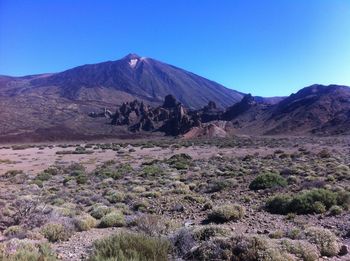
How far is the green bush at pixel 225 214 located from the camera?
34.9ft

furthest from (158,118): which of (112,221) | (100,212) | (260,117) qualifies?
(112,221)

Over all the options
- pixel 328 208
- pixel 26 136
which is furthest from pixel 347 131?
pixel 328 208

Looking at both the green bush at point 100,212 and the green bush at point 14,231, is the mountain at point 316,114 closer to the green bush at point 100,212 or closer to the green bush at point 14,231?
the green bush at point 100,212

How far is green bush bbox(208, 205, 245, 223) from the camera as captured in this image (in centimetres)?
1063

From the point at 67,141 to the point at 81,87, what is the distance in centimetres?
10100

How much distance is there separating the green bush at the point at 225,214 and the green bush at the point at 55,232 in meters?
3.65

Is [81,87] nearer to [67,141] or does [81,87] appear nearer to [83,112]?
[83,112]

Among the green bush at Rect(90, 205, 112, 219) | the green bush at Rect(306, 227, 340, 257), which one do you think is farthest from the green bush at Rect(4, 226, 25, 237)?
the green bush at Rect(306, 227, 340, 257)

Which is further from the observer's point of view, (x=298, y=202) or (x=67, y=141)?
(x=67, y=141)

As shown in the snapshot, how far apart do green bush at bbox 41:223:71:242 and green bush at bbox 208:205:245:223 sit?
365 centimetres

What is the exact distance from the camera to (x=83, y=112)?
425ft

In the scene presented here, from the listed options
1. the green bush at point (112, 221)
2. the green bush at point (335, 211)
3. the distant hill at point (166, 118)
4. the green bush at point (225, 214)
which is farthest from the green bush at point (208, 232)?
the distant hill at point (166, 118)

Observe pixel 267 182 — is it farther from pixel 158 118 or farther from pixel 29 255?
pixel 158 118

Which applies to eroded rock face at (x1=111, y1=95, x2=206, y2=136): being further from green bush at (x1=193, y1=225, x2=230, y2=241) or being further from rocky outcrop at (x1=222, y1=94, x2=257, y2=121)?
green bush at (x1=193, y1=225, x2=230, y2=241)
